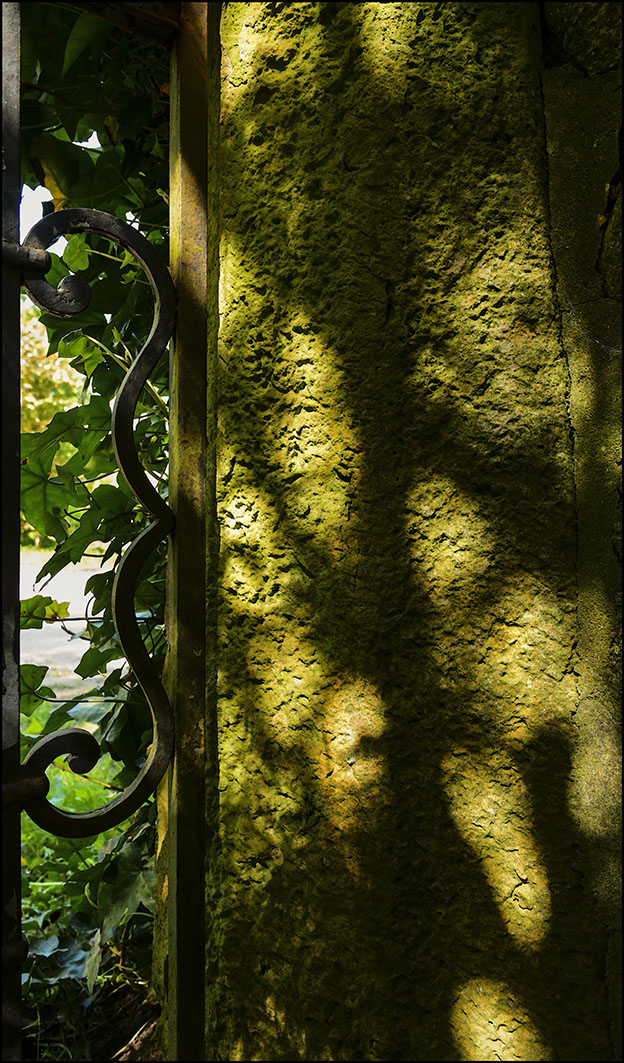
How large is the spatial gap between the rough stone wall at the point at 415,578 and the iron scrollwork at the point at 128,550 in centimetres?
19

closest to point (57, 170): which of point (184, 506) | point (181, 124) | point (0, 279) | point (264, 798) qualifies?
point (181, 124)

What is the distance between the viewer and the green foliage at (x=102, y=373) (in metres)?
1.27

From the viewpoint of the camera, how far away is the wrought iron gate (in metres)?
0.85

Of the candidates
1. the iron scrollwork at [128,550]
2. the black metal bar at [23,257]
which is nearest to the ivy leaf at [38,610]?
the iron scrollwork at [128,550]

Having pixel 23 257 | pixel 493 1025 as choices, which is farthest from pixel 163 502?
pixel 493 1025

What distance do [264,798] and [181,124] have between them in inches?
33.7

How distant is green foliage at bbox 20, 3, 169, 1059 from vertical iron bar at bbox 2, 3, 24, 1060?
1.37ft

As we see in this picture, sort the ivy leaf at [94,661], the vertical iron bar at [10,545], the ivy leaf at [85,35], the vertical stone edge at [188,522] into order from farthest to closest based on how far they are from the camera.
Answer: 1. the ivy leaf at [94,661]
2. the ivy leaf at [85,35]
3. the vertical stone edge at [188,522]
4. the vertical iron bar at [10,545]

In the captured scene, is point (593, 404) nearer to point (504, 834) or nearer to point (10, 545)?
point (504, 834)

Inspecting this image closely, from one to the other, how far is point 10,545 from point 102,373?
74cm

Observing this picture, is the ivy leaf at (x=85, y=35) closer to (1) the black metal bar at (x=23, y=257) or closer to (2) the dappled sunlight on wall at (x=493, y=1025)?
(1) the black metal bar at (x=23, y=257)

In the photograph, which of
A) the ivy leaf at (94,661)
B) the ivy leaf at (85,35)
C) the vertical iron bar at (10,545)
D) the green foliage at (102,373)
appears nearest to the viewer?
the vertical iron bar at (10,545)

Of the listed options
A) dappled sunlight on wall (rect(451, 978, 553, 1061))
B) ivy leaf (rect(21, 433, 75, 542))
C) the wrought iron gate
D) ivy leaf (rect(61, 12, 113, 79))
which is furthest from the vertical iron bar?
ivy leaf (rect(21, 433, 75, 542))

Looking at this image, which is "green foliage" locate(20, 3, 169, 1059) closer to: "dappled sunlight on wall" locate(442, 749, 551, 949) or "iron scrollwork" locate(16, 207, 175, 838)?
"iron scrollwork" locate(16, 207, 175, 838)
